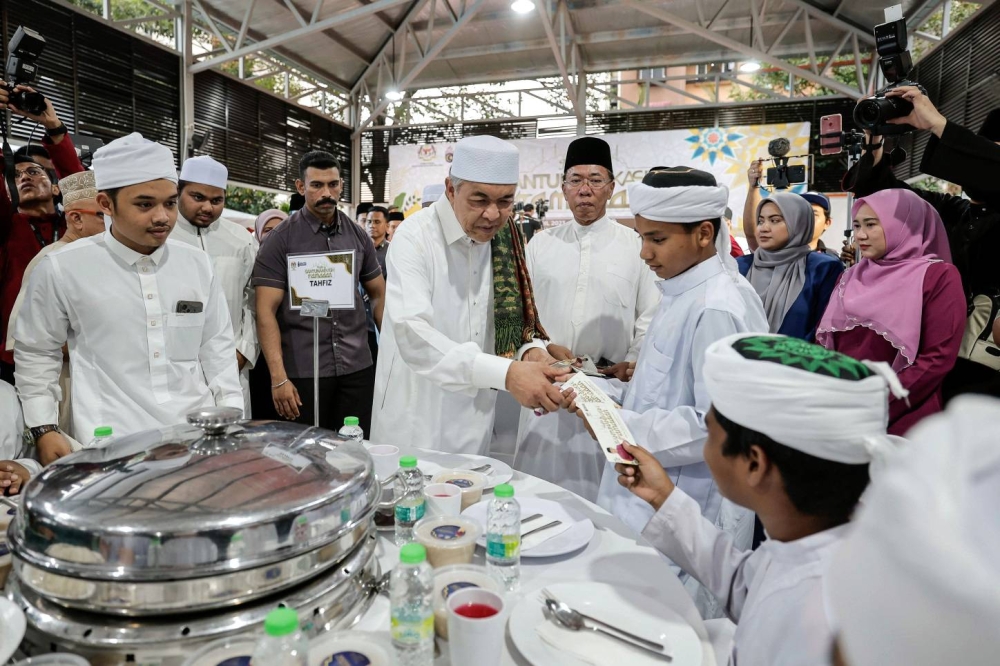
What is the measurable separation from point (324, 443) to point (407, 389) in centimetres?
114

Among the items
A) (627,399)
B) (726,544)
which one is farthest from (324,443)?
(627,399)

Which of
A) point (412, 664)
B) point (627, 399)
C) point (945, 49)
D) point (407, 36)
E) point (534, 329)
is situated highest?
point (407, 36)

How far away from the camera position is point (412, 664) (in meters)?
0.86

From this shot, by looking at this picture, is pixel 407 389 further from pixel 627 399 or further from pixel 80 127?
pixel 80 127

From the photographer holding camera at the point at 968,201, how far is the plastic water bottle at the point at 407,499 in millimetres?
2186

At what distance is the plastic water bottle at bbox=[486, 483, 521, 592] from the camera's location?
114 cm

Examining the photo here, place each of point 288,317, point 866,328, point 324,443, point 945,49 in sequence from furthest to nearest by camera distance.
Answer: point 945,49, point 288,317, point 866,328, point 324,443

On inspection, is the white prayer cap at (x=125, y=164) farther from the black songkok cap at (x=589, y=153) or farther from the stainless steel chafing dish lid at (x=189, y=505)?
the black songkok cap at (x=589, y=153)

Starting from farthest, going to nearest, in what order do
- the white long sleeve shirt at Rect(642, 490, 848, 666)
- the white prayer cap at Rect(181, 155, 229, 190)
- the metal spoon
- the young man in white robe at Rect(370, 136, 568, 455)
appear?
the white prayer cap at Rect(181, 155, 229, 190) < the young man in white robe at Rect(370, 136, 568, 455) < the metal spoon < the white long sleeve shirt at Rect(642, 490, 848, 666)

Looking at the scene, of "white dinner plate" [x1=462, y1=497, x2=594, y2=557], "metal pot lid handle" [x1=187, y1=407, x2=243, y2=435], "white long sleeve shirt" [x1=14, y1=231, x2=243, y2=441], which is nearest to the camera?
"metal pot lid handle" [x1=187, y1=407, x2=243, y2=435]

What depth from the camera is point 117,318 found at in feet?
6.49

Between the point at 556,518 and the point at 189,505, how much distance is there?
83cm

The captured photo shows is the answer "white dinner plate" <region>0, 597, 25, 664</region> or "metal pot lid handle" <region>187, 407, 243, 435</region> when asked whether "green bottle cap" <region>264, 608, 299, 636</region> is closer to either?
"white dinner plate" <region>0, 597, 25, 664</region>

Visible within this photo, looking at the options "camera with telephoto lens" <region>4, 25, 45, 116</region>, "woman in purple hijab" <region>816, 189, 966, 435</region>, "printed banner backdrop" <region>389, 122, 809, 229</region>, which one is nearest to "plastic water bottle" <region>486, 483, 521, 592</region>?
"woman in purple hijab" <region>816, 189, 966, 435</region>
